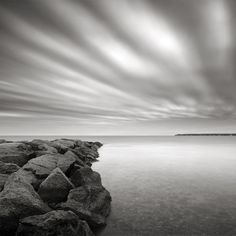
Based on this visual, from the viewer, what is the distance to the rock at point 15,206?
18.2 ft

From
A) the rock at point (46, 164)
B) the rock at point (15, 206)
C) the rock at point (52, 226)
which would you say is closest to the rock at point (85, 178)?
the rock at point (46, 164)

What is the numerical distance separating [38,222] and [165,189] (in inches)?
329

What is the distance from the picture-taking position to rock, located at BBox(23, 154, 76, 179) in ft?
30.5

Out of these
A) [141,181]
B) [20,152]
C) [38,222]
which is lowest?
[141,181]

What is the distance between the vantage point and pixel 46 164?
33.4 feet

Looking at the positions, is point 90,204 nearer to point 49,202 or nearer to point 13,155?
point 49,202

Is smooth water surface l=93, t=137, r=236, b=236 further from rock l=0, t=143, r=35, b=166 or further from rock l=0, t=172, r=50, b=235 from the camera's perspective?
rock l=0, t=143, r=35, b=166

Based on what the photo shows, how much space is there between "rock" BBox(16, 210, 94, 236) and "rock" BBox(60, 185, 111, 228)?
1.19 meters

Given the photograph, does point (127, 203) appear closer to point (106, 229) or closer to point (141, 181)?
point (106, 229)

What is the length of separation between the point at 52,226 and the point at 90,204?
2506mm

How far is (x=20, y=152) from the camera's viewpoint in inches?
480

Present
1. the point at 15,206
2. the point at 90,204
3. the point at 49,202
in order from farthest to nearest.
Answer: the point at 49,202
the point at 90,204
the point at 15,206

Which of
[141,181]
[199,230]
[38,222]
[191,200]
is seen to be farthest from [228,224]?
[141,181]

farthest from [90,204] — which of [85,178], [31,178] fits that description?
[31,178]
